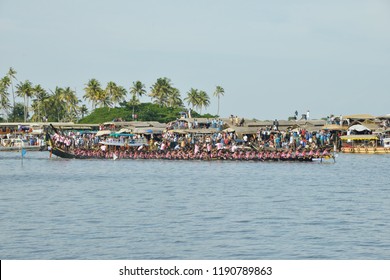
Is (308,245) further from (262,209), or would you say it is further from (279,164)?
(279,164)

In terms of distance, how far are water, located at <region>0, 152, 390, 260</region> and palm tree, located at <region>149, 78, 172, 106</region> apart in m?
92.3

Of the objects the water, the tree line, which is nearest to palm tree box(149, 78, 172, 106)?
the tree line

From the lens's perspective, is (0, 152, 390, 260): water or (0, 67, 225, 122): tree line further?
(0, 67, 225, 122): tree line

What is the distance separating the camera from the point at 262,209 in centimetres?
3438

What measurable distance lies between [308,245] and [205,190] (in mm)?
18421

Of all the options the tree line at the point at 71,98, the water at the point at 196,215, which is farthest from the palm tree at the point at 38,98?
the water at the point at 196,215

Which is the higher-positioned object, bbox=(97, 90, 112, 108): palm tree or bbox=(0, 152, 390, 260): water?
bbox=(97, 90, 112, 108): palm tree

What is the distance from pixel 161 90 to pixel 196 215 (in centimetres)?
11742

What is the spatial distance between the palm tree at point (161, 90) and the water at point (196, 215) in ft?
303

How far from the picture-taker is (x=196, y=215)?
32.2 metres

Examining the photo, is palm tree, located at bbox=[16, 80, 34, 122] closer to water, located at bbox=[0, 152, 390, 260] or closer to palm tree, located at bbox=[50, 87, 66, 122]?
palm tree, located at bbox=[50, 87, 66, 122]

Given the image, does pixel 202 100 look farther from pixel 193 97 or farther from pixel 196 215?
pixel 196 215

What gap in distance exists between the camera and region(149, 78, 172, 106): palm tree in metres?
149
